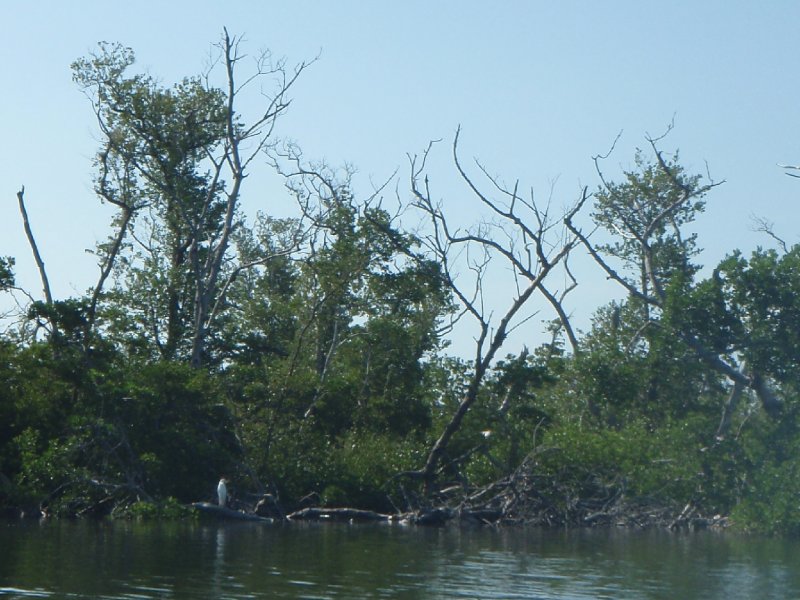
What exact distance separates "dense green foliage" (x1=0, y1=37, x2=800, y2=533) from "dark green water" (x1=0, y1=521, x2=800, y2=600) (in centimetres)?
262

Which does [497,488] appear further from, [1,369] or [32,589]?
[32,589]

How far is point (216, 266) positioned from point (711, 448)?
48.4 ft

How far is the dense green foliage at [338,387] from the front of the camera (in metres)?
26.6

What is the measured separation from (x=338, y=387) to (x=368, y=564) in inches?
514

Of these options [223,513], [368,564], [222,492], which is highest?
[222,492]

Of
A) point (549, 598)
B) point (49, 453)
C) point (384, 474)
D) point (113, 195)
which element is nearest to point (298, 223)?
point (113, 195)

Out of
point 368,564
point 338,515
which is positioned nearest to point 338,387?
point 338,515

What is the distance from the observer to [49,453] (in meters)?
25.0

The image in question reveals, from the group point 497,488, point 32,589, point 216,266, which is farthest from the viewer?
point 216,266

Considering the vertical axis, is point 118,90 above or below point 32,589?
above

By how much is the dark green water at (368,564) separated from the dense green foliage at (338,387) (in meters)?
2.62

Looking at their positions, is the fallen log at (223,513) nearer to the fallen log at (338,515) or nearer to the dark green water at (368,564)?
the dark green water at (368,564)

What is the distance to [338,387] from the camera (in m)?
30.5

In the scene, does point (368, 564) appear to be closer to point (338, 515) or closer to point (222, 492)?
point (222, 492)
